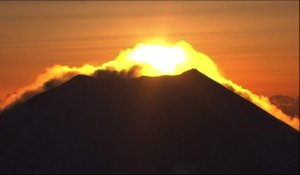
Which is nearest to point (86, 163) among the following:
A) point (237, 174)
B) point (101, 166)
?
point (101, 166)

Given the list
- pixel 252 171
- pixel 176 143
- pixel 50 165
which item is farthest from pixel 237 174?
pixel 50 165

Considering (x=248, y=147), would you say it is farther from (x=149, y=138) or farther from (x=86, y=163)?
(x=86, y=163)

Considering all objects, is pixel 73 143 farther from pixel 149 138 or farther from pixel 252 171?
pixel 252 171

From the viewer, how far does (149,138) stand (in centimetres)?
19850

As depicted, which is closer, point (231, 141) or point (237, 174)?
point (237, 174)

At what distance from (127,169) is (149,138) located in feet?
48.0

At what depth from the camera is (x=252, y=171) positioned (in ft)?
616

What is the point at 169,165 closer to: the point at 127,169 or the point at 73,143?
the point at 127,169

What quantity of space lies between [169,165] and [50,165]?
26.4m

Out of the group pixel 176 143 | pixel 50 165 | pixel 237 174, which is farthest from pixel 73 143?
pixel 237 174

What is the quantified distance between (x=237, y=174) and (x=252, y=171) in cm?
402

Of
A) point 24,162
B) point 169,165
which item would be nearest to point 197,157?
point 169,165

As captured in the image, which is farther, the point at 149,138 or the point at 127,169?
the point at 149,138

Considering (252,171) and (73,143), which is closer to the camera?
(252,171)
